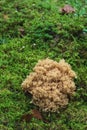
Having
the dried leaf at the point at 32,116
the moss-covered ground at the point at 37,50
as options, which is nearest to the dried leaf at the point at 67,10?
the moss-covered ground at the point at 37,50

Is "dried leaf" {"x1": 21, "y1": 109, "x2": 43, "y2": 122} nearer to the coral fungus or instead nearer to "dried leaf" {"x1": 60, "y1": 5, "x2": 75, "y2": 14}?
the coral fungus

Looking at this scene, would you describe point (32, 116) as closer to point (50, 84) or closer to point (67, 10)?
point (50, 84)

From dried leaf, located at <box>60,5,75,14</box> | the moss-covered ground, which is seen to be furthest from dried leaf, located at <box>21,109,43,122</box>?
dried leaf, located at <box>60,5,75,14</box>

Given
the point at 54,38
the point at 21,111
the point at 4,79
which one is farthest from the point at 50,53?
the point at 21,111

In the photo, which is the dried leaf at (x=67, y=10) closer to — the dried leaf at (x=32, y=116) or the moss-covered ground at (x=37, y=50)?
the moss-covered ground at (x=37, y=50)

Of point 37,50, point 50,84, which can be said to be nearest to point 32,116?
point 50,84
